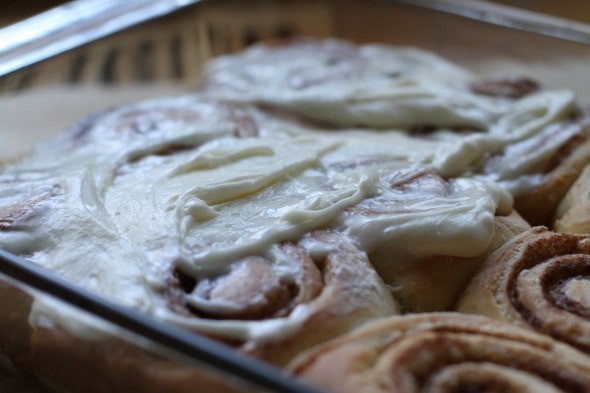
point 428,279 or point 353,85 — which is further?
point 353,85

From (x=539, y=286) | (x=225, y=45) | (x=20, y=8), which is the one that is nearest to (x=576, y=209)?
(x=539, y=286)

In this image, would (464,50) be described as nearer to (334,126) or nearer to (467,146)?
(334,126)

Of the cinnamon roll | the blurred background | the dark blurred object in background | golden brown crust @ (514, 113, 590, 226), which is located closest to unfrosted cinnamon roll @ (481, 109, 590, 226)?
golden brown crust @ (514, 113, 590, 226)

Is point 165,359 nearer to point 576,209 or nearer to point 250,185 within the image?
point 250,185

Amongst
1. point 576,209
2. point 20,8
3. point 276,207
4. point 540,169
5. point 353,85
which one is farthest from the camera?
point 20,8

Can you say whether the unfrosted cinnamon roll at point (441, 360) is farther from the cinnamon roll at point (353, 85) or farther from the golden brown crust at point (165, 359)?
the cinnamon roll at point (353, 85)

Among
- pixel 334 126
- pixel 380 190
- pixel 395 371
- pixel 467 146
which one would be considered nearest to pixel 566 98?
pixel 467 146

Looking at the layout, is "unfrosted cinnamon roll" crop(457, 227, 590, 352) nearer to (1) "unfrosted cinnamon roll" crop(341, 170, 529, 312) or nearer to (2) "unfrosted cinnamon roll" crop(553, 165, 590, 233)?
(1) "unfrosted cinnamon roll" crop(341, 170, 529, 312)
